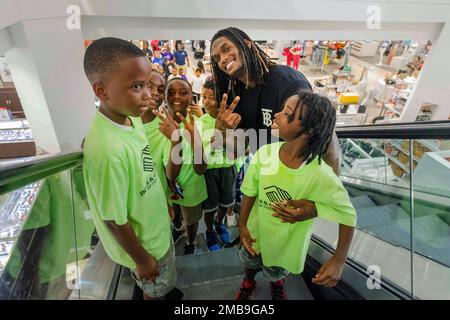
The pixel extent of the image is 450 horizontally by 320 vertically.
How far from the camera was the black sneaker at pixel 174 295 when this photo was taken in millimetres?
1719

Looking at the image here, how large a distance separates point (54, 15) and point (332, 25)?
3.80 m

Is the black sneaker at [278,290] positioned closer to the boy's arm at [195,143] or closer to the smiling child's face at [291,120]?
the boy's arm at [195,143]

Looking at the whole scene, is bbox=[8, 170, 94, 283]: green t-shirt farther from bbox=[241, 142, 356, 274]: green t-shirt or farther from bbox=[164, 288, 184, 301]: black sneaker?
bbox=[241, 142, 356, 274]: green t-shirt

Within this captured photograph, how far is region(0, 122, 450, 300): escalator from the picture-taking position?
4.16ft

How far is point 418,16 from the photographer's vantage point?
4.42 metres

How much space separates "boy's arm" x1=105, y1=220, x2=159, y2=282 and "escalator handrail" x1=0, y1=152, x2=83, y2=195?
0.30 meters

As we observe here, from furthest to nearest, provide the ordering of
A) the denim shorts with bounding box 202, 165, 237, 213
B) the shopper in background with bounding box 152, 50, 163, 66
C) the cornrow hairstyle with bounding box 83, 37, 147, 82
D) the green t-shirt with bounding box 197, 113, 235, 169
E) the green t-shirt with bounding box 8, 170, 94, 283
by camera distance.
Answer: the shopper in background with bounding box 152, 50, 163, 66 < the denim shorts with bounding box 202, 165, 237, 213 < the green t-shirt with bounding box 197, 113, 235, 169 < the green t-shirt with bounding box 8, 170, 94, 283 < the cornrow hairstyle with bounding box 83, 37, 147, 82

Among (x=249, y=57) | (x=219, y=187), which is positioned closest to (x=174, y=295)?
(x=219, y=187)

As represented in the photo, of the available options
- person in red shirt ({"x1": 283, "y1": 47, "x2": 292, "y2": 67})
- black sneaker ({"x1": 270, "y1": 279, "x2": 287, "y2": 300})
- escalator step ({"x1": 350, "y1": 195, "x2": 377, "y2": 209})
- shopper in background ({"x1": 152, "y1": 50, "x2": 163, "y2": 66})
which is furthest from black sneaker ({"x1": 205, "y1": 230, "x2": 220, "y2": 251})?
person in red shirt ({"x1": 283, "y1": 47, "x2": 292, "y2": 67})

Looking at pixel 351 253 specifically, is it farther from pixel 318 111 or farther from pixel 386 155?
pixel 386 155

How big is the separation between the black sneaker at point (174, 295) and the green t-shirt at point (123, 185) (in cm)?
52

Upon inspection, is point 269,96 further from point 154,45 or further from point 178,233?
point 154,45

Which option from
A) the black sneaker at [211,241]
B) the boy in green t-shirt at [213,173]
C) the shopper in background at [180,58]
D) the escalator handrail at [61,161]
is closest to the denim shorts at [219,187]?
the boy in green t-shirt at [213,173]

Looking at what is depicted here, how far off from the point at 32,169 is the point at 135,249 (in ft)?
1.63
